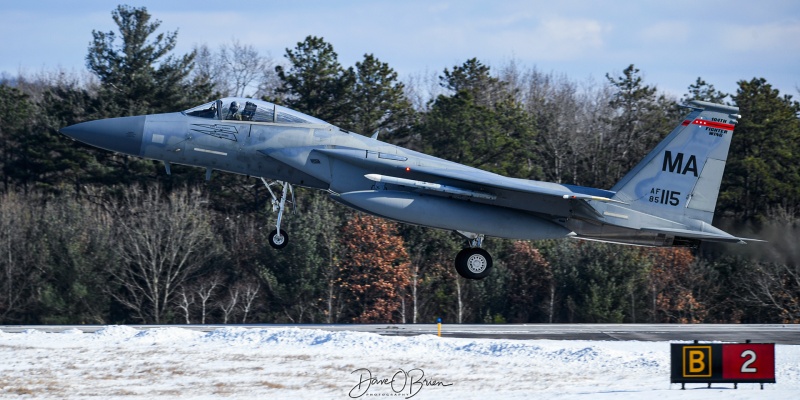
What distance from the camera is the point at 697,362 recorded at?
18.8m

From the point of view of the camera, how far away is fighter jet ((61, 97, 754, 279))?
18.8m

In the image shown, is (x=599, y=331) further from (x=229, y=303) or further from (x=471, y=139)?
(x=229, y=303)

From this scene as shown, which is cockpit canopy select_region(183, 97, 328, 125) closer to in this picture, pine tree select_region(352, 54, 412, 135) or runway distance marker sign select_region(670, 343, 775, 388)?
runway distance marker sign select_region(670, 343, 775, 388)

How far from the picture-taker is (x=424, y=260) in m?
47.3

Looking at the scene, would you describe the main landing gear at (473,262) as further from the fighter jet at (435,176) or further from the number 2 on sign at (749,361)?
the number 2 on sign at (749,361)

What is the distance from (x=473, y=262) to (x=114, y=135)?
7.67m

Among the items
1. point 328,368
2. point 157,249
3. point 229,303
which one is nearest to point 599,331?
point 328,368

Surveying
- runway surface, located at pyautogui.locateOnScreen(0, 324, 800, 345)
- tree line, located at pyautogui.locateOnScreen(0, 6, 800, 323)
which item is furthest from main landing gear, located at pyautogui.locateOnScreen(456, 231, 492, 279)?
tree line, located at pyautogui.locateOnScreen(0, 6, 800, 323)

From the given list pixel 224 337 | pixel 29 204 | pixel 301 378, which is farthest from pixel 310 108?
pixel 301 378

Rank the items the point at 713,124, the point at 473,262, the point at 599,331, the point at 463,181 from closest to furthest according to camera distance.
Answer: the point at 463,181 < the point at 473,262 < the point at 713,124 < the point at 599,331

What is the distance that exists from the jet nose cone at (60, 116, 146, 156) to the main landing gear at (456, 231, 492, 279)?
270 inches

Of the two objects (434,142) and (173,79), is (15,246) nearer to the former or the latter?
(173,79)

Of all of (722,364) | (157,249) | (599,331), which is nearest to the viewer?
(722,364)

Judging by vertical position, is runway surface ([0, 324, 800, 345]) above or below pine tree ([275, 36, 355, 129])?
below
